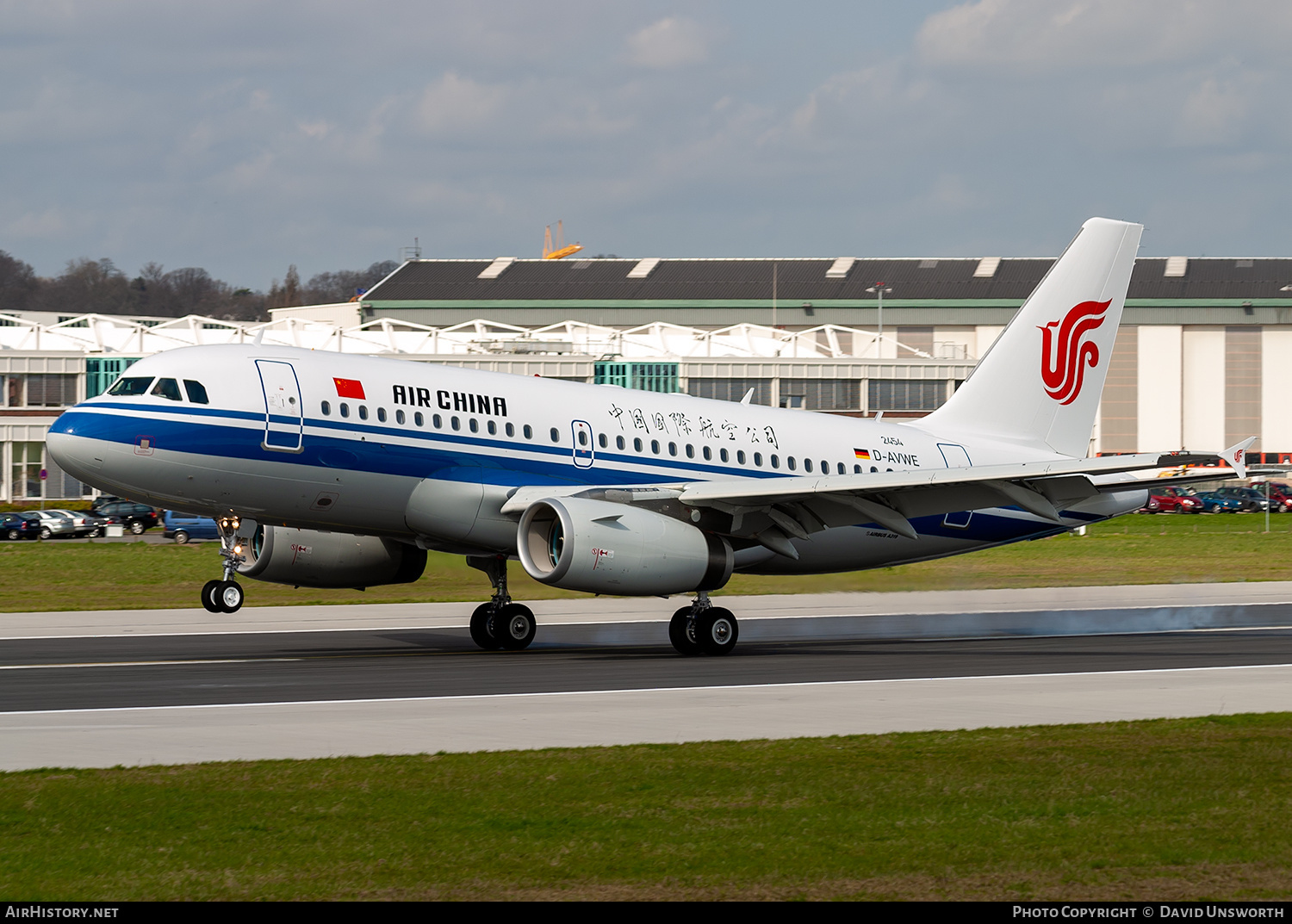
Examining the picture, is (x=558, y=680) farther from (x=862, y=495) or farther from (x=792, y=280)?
(x=792, y=280)

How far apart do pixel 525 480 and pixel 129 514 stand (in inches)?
2766

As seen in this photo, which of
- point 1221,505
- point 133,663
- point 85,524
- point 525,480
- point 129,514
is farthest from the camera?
point 1221,505

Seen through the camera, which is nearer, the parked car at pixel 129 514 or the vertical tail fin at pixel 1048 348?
the vertical tail fin at pixel 1048 348

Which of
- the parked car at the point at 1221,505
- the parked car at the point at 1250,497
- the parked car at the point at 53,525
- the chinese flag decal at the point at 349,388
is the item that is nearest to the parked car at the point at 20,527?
the parked car at the point at 53,525

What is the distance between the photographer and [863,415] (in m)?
125

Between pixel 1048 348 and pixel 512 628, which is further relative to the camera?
pixel 1048 348

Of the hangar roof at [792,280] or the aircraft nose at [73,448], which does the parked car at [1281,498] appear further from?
the aircraft nose at [73,448]

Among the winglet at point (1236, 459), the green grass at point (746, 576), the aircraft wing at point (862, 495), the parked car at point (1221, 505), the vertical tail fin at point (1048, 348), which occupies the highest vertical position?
the vertical tail fin at point (1048, 348)

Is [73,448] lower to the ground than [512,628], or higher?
higher

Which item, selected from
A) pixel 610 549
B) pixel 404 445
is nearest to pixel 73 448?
pixel 404 445

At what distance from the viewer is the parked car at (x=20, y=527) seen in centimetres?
8500

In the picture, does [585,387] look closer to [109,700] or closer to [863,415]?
[109,700]

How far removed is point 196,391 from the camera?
1025 inches
